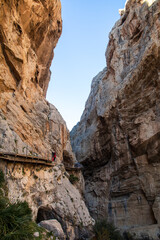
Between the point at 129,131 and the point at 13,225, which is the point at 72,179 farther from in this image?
the point at 13,225

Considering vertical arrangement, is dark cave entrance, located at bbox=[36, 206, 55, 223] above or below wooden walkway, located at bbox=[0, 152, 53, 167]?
below

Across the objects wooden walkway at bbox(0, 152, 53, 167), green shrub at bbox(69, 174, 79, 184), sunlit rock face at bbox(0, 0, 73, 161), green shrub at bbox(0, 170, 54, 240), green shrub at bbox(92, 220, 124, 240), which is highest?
sunlit rock face at bbox(0, 0, 73, 161)

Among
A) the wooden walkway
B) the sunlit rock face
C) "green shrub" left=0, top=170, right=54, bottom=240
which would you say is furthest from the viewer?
the sunlit rock face

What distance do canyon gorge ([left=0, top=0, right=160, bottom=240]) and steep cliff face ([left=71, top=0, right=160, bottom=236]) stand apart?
105 mm

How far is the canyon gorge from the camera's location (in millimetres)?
13273

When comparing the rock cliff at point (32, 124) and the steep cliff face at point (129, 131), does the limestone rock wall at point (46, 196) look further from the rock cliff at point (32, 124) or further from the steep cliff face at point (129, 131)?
the steep cliff face at point (129, 131)

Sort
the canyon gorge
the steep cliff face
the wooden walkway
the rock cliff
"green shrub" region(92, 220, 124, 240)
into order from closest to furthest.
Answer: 1. the wooden walkway
2. the rock cliff
3. the canyon gorge
4. "green shrub" region(92, 220, 124, 240)
5. the steep cliff face

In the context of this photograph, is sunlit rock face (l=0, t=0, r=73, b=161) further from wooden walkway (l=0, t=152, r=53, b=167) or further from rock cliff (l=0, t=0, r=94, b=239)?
wooden walkway (l=0, t=152, r=53, b=167)

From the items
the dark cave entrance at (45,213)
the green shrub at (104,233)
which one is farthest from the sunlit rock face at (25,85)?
the green shrub at (104,233)

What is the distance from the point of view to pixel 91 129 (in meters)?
30.4

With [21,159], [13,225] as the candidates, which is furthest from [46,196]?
[13,225]

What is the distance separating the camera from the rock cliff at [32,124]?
12.3 metres

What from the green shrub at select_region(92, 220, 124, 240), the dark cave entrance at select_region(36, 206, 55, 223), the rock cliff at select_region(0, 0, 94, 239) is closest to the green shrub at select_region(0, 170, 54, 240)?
the rock cliff at select_region(0, 0, 94, 239)

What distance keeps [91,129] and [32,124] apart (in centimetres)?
1419
